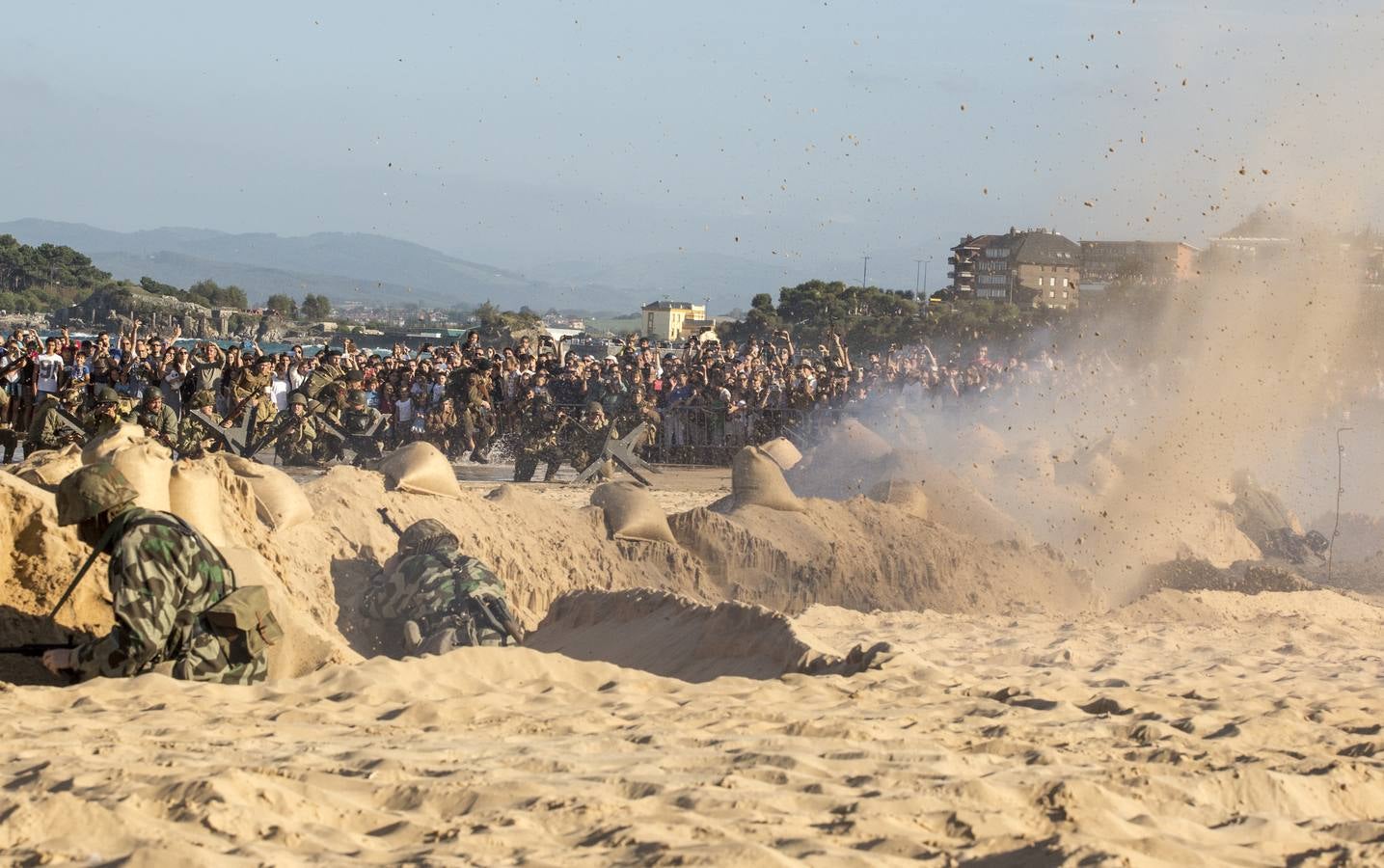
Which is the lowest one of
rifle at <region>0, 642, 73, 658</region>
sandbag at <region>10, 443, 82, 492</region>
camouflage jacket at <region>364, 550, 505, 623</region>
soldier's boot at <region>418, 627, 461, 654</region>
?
soldier's boot at <region>418, 627, 461, 654</region>

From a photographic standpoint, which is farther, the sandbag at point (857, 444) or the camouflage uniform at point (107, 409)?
the sandbag at point (857, 444)

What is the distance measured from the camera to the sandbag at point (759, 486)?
41.1ft

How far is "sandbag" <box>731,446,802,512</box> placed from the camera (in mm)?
12539

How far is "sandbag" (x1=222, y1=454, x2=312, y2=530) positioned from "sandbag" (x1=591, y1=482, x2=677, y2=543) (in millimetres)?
2822

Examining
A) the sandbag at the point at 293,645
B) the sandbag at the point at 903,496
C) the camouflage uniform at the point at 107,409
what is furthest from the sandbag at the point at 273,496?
the sandbag at the point at 903,496

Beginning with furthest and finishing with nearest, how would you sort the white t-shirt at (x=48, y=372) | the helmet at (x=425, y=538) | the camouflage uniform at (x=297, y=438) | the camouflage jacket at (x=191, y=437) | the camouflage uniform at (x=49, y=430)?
the white t-shirt at (x=48, y=372)
the camouflage uniform at (x=297, y=438)
the camouflage jacket at (x=191, y=437)
the camouflage uniform at (x=49, y=430)
the helmet at (x=425, y=538)

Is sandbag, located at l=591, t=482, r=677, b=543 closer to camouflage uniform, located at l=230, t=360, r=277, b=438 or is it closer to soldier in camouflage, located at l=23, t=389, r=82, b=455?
camouflage uniform, located at l=230, t=360, r=277, b=438

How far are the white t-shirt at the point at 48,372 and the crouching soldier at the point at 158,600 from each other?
11.7 m

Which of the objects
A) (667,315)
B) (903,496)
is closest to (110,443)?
(903,496)

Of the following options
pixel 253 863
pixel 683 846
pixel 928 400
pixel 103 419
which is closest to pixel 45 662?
pixel 253 863

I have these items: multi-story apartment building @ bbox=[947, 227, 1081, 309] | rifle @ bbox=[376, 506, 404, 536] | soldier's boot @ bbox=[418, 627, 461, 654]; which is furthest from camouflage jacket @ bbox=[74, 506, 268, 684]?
multi-story apartment building @ bbox=[947, 227, 1081, 309]

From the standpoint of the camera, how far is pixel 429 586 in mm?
8461

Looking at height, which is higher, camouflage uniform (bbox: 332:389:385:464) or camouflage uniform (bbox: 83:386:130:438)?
camouflage uniform (bbox: 83:386:130:438)

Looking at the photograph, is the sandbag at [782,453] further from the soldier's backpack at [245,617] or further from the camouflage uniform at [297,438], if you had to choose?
the soldier's backpack at [245,617]
